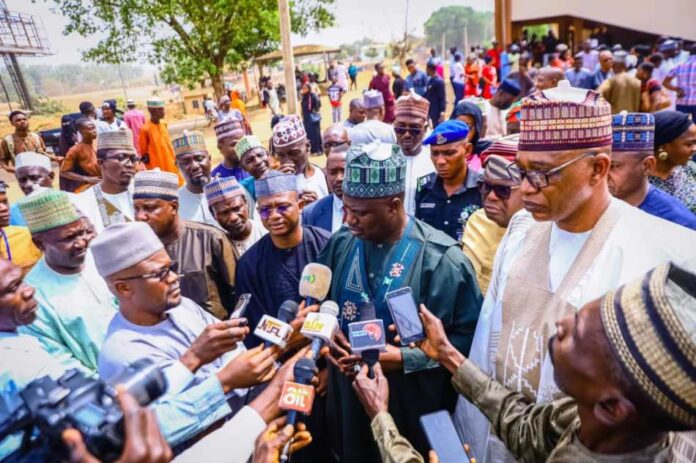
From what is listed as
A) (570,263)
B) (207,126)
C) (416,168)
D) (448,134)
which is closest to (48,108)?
(207,126)

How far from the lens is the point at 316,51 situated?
2809 cm

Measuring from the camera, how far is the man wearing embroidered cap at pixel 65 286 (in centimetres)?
272

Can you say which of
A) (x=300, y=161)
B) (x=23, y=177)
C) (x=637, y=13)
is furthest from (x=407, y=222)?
(x=637, y=13)

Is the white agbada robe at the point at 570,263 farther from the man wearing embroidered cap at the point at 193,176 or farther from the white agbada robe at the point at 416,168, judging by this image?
the man wearing embroidered cap at the point at 193,176

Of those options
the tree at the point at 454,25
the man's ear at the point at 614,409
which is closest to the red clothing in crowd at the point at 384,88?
the man's ear at the point at 614,409

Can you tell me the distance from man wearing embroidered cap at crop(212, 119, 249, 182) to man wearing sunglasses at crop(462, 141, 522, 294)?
3356 mm

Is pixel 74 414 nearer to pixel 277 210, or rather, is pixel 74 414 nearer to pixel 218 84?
pixel 277 210

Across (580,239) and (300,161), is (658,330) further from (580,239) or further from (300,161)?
(300,161)

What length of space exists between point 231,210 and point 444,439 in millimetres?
2596

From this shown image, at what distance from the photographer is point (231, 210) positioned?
3680mm

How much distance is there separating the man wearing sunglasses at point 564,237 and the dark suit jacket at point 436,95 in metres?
10.4

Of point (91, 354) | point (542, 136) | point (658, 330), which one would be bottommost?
point (91, 354)

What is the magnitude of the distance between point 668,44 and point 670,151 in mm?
A: 9163

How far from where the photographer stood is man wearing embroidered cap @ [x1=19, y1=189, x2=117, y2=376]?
2721 millimetres
